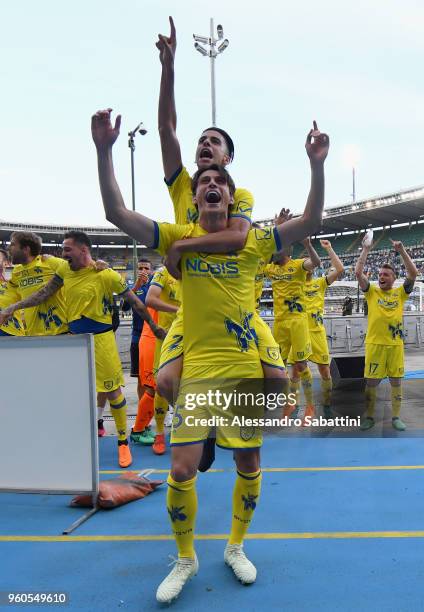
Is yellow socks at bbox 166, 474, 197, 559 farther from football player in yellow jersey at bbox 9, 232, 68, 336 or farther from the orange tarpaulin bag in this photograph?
football player in yellow jersey at bbox 9, 232, 68, 336

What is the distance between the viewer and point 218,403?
2.26 meters

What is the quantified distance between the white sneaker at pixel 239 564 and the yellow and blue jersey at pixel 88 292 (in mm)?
2493

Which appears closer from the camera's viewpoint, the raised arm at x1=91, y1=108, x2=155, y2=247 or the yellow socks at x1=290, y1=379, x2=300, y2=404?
the raised arm at x1=91, y1=108, x2=155, y2=247

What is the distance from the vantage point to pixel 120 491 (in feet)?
11.4

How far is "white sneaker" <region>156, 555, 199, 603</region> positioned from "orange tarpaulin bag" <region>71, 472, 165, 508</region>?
1095mm

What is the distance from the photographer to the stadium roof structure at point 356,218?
4025 centimetres

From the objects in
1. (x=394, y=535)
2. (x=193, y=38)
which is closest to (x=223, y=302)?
(x=394, y=535)

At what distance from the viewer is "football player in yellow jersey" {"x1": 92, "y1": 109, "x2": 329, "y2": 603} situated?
220cm

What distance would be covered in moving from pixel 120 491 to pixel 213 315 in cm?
193

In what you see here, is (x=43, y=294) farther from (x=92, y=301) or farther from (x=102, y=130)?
(x=102, y=130)

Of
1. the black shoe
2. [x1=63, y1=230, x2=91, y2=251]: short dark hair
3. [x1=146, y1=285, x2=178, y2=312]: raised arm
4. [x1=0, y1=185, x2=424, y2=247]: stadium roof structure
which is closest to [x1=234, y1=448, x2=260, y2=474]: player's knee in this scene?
the black shoe

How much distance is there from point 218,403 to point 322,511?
1.55 m

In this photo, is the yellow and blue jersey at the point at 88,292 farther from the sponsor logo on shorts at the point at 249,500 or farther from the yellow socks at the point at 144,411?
the sponsor logo on shorts at the point at 249,500

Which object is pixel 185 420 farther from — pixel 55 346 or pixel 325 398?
A: pixel 325 398
